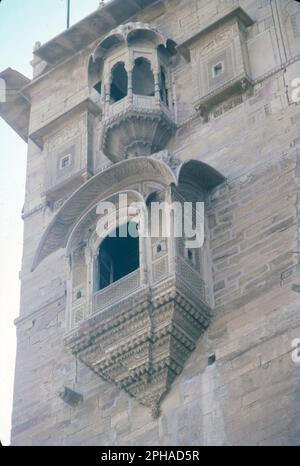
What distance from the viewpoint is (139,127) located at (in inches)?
754

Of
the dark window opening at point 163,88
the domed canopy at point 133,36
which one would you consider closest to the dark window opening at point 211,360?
the dark window opening at point 163,88

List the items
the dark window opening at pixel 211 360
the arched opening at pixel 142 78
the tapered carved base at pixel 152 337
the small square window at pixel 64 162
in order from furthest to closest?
the small square window at pixel 64 162
the arched opening at pixel 142 78
the tapered carved base at pixel 152 337
the dark window opening at pixel 211 360

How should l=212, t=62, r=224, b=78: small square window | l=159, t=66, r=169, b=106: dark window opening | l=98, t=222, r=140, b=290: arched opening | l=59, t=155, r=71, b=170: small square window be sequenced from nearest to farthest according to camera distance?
1. l=98, t=222, r=140, b=290: arched opening
2. l=212, t=62, r=224, b=78: small square window
3. l=159, t=66, r=169, b=106: dark window opening
4. l=59, t=155, r=71, b=170: small square window

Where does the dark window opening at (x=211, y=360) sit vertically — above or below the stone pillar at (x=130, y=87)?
below

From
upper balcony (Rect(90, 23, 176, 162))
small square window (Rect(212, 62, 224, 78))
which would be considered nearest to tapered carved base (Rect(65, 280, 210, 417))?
upper balcony (Rect(90, 23, 176, 162))

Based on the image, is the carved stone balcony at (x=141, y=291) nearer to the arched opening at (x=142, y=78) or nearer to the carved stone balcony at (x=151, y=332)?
the carved stone balcony at (x=151, y=332)

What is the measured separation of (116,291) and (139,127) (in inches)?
127

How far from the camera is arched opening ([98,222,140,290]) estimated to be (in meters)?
17.6

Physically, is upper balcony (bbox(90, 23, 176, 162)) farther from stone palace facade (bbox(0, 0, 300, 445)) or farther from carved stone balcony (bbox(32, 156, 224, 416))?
carved stone balcony (bbox(32, 156, 224, 416))

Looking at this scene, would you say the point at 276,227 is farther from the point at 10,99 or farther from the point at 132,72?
the point at 10,99

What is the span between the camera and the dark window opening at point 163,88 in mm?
19641

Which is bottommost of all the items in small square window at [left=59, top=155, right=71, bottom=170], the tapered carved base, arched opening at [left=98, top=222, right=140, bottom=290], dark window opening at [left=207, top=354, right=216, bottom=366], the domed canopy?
dark window opening at [left=207, top=354, right=216, bottom=366]

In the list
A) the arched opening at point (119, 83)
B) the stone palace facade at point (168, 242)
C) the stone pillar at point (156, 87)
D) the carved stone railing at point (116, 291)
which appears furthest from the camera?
the arched opening at point (119, 83)

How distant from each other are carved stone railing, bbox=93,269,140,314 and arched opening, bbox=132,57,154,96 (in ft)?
13.2
